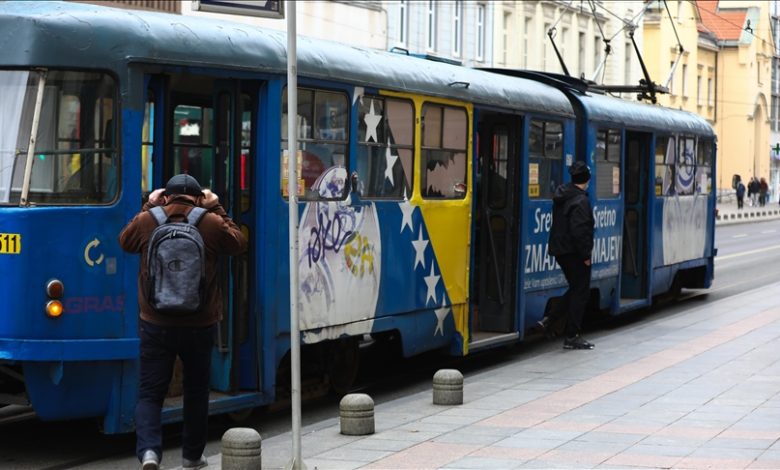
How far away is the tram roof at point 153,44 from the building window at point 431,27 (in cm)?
3830

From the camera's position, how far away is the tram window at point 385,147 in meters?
11.9

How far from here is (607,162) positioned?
18.1 metres

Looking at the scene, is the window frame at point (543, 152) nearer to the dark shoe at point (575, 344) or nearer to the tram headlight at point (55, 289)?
the dark shoe at point (575, 344)

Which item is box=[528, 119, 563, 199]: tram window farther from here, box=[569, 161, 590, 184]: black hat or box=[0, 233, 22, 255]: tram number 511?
box=[0, 233, 22, 255]: tram number 511

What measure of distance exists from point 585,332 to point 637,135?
9.42 ft

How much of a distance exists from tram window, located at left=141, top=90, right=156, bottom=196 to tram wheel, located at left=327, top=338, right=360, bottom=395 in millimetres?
2792

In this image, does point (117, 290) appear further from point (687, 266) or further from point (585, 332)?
point (687, 266)

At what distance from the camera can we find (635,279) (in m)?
19.4

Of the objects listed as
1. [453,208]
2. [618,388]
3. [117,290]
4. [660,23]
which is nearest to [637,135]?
[453,208]

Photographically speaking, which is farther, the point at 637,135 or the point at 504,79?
the point at 637,135

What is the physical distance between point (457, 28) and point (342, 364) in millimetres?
41242

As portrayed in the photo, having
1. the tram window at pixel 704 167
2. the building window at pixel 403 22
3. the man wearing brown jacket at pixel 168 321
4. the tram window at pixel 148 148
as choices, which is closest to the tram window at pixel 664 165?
the tram window at pixel 704 167

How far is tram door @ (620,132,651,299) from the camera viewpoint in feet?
63.6

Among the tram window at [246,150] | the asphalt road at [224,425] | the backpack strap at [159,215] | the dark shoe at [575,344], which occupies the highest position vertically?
the tram window at [246,150]
